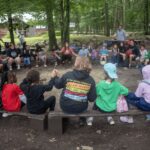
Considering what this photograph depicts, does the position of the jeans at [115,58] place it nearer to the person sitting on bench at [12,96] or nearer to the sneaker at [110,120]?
the sneaker at [110,120]

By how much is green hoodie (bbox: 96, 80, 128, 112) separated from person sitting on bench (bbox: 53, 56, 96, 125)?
19 cm

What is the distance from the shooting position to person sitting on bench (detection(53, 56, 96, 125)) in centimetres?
566

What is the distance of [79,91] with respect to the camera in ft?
18.8

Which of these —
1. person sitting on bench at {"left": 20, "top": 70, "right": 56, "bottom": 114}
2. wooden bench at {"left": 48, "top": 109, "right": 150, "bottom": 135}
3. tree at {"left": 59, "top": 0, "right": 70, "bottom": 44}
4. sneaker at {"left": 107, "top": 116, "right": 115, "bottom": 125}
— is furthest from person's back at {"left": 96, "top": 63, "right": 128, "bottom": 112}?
tree at {"left": 59, "top": 0, "right": 70, "bottom": 44}

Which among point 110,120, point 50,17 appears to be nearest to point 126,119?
point 110,120

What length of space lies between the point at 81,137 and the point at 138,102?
4.13 feet

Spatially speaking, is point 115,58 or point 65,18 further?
point 65,18

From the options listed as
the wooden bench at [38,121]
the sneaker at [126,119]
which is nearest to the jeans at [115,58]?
the sneaker at [126,119]

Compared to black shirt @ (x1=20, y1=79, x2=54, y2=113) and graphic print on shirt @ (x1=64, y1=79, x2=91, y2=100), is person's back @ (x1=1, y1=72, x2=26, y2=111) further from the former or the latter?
graphic print on shirt @ (x1=64, y1=79, x2=91, y2=100)

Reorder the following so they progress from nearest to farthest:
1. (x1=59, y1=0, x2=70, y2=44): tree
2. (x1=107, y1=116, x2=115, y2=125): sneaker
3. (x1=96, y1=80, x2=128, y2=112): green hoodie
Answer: (x1=96, y1=80, x2=128, y2=112): green hoodie < (x1=107, y1=116, x2=115, y2=125): sneaker < (x1=59, y1=0, x2=70, y2=44): tree

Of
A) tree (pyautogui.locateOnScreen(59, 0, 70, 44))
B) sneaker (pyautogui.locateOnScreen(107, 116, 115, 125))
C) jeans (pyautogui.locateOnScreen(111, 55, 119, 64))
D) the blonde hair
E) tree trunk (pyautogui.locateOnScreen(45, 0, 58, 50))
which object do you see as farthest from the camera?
tree (pyautogui.locateOnScreen(59, 0, 70, 44))

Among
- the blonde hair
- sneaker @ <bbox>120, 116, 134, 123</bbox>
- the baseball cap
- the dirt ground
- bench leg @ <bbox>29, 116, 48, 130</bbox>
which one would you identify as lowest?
the dirt ground

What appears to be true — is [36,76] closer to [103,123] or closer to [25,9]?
[103,123]

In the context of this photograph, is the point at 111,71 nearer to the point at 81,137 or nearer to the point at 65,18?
the point at 81,137
